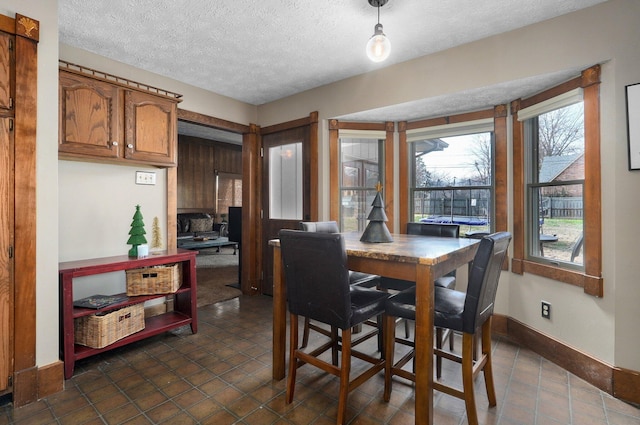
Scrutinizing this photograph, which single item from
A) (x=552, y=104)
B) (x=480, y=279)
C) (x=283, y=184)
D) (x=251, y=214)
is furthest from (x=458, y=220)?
(x=251, y=214)

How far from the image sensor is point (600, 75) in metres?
2.15

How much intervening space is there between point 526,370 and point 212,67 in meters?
3.82

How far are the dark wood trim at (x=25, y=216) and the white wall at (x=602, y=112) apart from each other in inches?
113

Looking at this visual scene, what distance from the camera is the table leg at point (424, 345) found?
1580mm

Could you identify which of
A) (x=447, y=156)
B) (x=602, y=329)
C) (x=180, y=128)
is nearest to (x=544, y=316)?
(x=602, y=329)

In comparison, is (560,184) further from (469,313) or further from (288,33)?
(288,33)

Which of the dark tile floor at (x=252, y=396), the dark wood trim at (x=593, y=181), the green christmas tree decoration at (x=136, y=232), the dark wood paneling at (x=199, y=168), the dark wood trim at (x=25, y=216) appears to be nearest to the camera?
the dark tile floor at (x=252, y=396)

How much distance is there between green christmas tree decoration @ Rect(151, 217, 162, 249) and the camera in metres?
3.20

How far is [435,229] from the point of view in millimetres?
2941

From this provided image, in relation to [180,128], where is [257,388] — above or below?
below

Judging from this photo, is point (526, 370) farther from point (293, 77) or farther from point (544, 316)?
point (293, 77)

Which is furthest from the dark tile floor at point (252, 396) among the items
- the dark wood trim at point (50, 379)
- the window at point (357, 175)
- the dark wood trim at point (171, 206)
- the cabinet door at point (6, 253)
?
the window at point (357, 175)

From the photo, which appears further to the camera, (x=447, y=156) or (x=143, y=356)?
(x=447, y=156)

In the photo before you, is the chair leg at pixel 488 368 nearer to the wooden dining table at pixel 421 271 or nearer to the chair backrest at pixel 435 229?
the wooden dining table at pixel 421 271
